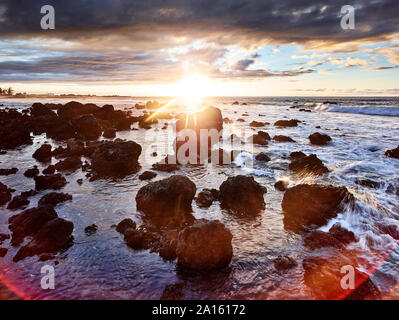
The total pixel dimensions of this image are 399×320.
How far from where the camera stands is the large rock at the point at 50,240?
8333mm

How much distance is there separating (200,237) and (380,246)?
21.8ft

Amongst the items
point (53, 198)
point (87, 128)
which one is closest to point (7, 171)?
point (53, 198)

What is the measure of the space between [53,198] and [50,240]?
4038 mm

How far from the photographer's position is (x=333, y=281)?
720 cm

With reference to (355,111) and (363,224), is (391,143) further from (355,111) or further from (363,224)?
(355,111)

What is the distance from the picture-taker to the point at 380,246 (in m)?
9.16

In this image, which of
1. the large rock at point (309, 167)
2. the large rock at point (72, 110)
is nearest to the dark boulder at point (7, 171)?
the large rock at point (309, 167)

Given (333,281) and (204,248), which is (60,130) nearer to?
(204,248)

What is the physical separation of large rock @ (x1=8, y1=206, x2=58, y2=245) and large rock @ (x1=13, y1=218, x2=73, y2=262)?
510 millimetres

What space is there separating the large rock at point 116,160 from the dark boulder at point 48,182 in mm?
2445

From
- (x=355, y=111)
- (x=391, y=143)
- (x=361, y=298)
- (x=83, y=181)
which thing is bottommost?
(x=361, y=298)

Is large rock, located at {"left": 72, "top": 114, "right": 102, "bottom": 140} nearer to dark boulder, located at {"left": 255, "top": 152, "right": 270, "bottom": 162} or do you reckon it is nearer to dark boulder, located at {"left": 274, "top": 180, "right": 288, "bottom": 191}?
dark boulder, located at {"left": 255, "top": 152, "right": 270, "bottom": 162}

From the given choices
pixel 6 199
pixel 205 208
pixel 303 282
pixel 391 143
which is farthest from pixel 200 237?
A: pixel 391 143

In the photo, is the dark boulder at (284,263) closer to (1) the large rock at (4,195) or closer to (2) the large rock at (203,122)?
(1) the large rock at (4,195)
